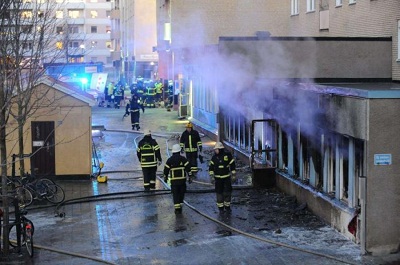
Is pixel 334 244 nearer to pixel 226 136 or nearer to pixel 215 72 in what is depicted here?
pixel 215 72

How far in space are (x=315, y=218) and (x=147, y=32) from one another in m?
57.8

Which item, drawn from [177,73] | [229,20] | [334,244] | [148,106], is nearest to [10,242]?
[334,244]

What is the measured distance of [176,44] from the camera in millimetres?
32625

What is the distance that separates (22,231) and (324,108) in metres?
6.07

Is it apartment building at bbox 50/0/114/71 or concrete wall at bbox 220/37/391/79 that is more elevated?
apartment building at bbox 50/0/114/71

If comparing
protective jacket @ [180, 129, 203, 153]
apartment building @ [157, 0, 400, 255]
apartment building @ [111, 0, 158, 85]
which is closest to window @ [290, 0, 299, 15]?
apartment building @ [157, 0, 400, 255]

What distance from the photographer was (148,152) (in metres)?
17.1

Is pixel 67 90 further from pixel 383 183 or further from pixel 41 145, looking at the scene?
pixel 383 183

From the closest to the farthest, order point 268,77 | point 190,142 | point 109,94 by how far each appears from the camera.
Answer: point 268,77 < point 190,142 < point 109,94

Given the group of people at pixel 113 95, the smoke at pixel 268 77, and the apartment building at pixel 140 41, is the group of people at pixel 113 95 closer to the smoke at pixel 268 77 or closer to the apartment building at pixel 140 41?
the apartment building at pixel 140 41

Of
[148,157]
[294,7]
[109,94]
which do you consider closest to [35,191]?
[148,157]

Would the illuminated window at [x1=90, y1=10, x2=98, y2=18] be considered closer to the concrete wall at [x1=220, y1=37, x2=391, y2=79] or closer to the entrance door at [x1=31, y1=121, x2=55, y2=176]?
A: the entrance door at [x1=31, y1=121, x2=55, y2=176]

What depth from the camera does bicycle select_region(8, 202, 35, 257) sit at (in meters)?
11.6

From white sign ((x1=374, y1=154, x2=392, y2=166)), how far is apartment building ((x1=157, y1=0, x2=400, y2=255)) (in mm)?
16
